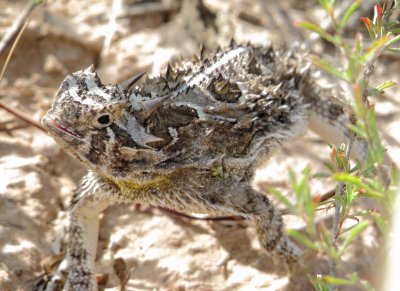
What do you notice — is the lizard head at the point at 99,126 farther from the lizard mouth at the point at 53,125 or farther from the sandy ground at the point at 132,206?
the sandy ground at the point at 132,206

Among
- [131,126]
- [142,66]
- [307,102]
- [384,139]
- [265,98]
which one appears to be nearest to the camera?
[131,126]

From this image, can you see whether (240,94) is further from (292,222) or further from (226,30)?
(226,30)

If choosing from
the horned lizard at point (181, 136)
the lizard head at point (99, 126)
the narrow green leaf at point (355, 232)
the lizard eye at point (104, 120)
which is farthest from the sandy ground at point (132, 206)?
A: the narrow green leaf at point (355, 232)

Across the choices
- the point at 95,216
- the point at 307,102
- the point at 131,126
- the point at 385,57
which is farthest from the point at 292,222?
the point at 385,57

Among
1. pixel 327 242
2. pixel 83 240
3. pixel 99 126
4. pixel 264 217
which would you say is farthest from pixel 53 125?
pixel 327 242

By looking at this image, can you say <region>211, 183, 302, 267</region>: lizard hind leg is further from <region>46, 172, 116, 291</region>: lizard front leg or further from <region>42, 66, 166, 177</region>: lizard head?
<region>46, 172, 116, 291</region>: lizard front leg

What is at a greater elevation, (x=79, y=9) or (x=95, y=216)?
(x=79, y=9)

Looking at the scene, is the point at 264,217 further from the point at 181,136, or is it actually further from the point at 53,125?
the point at 53,125
